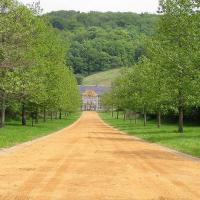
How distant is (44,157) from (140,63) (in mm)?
45467

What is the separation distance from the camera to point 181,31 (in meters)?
44.2

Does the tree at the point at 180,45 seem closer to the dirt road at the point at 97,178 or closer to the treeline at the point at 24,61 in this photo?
the treeline at the point at 24,61

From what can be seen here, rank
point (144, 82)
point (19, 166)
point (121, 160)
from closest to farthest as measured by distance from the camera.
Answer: point (19, 166) < point (121, 160) < point (144, 82)

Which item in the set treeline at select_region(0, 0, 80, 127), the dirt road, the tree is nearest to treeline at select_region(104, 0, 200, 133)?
the tree

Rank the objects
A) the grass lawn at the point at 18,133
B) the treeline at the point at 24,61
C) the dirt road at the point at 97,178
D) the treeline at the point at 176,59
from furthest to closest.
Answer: the treeline at the point at 24,61, the treeline at the point at 176,59, the grass lawn at the point at 18,133, the dirt road at the point at 97,178

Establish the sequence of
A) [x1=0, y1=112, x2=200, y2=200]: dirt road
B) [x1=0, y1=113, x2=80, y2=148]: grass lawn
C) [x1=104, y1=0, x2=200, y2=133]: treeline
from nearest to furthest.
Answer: [x1=0, y1=112, x2=200, y2=200]: dirt road
[x1=0, y1=113, x2=80, y2=148]: grass lawn
[x1=104, y1=0, x2=200, y2=133]: treeline

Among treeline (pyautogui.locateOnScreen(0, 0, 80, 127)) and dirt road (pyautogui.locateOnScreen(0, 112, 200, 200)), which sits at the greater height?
treeline (pyautogui.locateOnScreen(0, 0, 80, 127))

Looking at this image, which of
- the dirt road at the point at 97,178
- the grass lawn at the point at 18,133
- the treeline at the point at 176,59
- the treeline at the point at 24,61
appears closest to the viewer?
the dirt road at the point at 97,178

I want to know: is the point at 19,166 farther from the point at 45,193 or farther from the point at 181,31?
the point at 181,31

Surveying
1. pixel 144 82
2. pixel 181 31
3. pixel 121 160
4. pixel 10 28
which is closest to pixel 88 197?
pixel 121 160

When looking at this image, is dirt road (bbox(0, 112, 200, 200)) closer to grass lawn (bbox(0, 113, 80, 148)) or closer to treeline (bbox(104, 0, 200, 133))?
grass lawn (bbox(0, 113, 80, 148))

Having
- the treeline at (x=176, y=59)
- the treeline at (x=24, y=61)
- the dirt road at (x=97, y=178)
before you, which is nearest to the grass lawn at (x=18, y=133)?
the treeline at (x=24, y=61)

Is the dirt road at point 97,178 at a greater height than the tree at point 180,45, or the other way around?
the tree at point 180,45

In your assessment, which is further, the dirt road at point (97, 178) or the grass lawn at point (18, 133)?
the grass lawn at point (18, 133)
